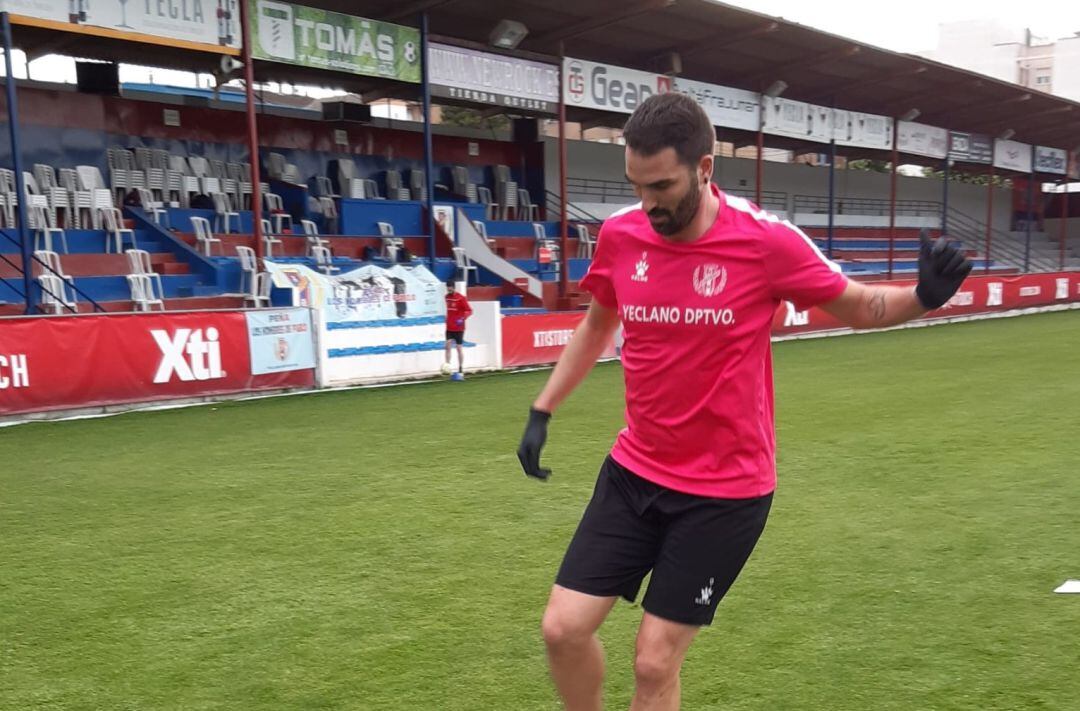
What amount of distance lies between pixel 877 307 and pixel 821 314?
22189mm

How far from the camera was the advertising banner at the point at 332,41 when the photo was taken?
16328mm

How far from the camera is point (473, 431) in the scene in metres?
10.3

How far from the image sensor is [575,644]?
276 cm

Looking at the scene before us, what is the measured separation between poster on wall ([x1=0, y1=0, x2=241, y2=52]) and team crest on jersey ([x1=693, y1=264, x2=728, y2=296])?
45.3 ft

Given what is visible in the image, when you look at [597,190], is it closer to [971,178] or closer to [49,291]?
[49,291]

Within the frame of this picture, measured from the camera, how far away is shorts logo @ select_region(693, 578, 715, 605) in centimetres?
271

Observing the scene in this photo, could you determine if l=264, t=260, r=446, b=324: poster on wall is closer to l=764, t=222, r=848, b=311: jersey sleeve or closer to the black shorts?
the black shorts

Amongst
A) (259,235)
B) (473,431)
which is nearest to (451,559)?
(473,431)

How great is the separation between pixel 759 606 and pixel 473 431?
5.77m

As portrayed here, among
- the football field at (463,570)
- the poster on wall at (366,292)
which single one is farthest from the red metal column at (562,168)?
the football field at (463,570)

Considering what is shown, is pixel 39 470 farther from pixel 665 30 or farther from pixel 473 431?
pixel 665 30

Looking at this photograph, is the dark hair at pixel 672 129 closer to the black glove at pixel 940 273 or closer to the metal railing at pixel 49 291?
the black glove at pixel 940 273

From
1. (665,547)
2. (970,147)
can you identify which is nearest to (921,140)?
(970,147)

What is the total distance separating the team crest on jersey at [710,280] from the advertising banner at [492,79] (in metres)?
17.4
